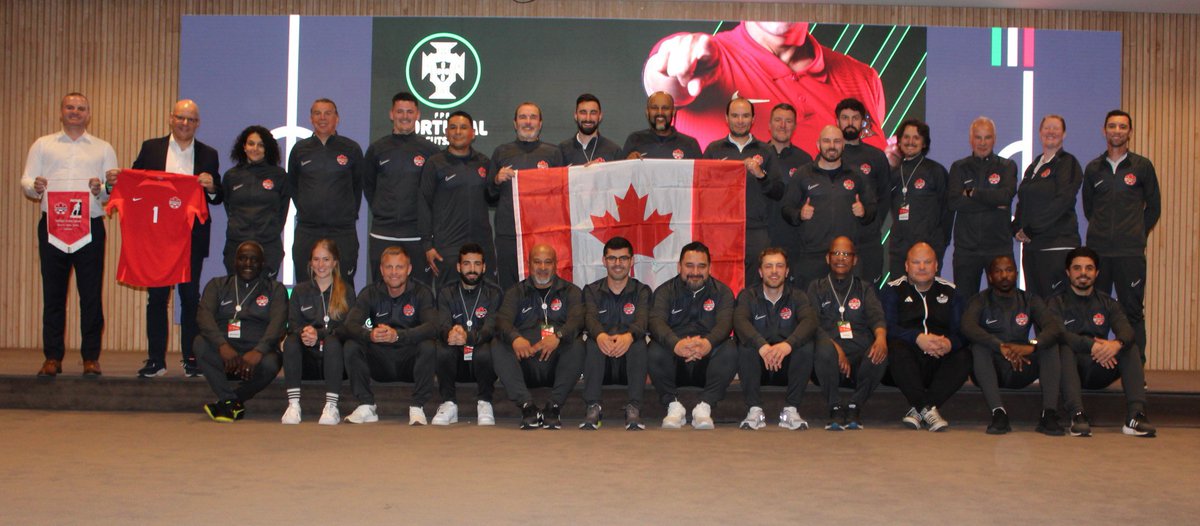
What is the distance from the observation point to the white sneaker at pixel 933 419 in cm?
579

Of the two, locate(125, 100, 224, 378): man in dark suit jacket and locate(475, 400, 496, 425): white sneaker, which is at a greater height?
locate(125, 100, 224, 378): man in dark suit jacket

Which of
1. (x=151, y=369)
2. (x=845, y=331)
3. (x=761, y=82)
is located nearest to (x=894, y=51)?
(x=761, y=82)

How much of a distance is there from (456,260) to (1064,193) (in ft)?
12.8

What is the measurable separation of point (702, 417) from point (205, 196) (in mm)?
3567

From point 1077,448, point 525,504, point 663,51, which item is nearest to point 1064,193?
point 1077,448

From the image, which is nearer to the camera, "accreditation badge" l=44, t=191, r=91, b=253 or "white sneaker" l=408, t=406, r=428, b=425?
"white sneaker" l=408, t=406, r=428, b=425

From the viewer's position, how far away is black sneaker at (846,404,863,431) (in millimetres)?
5832

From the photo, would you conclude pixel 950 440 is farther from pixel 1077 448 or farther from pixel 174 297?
pixel 174 297

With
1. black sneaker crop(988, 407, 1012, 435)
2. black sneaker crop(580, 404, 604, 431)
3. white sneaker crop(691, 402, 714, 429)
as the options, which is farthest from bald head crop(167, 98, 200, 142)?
black sneaker crop(988, 407, 1012, 435)

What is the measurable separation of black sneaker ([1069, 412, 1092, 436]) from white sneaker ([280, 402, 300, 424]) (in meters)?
4.36

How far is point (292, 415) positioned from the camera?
5902mm

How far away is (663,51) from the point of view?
27.1ft

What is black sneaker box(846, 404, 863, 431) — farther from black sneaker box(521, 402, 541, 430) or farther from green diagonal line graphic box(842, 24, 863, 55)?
green diagonal line graphic box(842, 24, 863, 55)

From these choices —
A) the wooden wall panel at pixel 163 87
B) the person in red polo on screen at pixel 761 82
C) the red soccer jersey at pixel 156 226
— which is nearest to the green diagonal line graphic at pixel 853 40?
the person in red polo on screen at pixel 761 82
